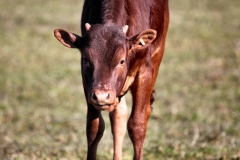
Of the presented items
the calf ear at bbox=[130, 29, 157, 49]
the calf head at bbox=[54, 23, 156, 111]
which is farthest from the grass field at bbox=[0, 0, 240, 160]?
the calf head at bbox=[54, 23, 156, 111]

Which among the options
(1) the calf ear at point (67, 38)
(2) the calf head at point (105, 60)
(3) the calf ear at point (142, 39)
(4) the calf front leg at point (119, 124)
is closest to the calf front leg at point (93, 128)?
(4) the calf front leg at point (119, 124)

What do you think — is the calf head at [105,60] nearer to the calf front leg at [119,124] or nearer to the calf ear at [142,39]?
the calf ear at [142,39]

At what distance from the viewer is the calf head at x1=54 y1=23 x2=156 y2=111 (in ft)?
19.9

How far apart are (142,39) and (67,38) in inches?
33.0

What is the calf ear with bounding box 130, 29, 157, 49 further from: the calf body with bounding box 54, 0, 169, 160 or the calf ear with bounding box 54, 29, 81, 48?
the calf ear with bounding box 54, 29, 81, 48

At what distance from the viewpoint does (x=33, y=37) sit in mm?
24781

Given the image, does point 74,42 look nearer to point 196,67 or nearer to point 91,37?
point 91,37

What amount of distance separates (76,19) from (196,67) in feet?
28.4

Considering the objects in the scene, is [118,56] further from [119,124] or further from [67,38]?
[119,124]

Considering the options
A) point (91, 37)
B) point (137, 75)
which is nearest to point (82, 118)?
point (137, 75)

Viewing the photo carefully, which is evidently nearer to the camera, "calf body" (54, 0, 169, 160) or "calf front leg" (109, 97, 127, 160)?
"calf body" (54, 0, 169, 160)

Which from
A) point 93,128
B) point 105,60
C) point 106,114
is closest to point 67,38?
point 105,60

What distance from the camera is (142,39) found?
6648mm

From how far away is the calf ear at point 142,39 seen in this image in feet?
21.6
